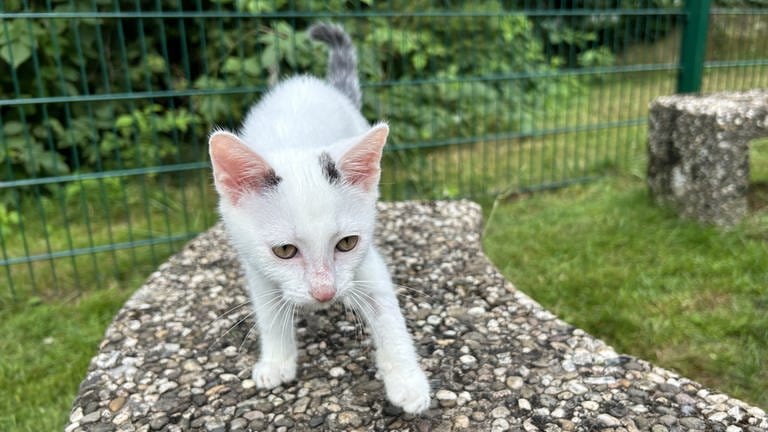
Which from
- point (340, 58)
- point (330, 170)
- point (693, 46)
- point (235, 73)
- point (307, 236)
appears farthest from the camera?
point (693, 46)

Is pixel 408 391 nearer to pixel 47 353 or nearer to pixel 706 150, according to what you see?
pixel 47 353

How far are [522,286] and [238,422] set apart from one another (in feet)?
5.97

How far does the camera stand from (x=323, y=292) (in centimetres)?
166

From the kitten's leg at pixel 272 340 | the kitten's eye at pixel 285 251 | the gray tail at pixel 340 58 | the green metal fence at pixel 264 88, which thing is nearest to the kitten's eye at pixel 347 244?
the kitten's eye at pixel 285 251

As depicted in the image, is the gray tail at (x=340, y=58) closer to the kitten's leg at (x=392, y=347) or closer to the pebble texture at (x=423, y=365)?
the pebble texture at (x=423, y=365)

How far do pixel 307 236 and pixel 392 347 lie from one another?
55 centimetres

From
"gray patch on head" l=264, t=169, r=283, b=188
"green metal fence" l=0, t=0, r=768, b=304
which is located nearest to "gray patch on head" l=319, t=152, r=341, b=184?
"gray patch on head" l=264, t=169, r=283, b=188

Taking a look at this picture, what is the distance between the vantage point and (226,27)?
14.8ft

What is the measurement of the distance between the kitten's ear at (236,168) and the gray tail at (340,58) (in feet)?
4.86

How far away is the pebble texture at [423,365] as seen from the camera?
1.96 m

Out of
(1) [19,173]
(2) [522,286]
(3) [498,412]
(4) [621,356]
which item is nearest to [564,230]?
(2) [522,286]

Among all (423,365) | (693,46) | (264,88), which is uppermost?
(693,46)

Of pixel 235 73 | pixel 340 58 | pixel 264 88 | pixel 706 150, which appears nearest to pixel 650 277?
pixel 706 150

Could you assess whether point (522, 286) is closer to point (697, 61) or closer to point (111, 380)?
point (111, 380)
